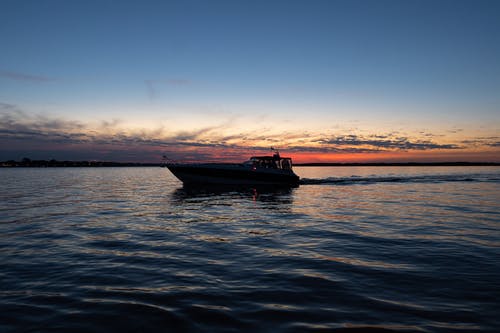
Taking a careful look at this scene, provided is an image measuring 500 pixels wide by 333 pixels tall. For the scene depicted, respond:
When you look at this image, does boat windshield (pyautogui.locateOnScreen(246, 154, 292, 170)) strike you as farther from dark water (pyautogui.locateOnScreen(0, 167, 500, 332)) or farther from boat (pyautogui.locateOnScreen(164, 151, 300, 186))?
dark water (pyautogui.locateOnScreen(0, 167, 500, 332))

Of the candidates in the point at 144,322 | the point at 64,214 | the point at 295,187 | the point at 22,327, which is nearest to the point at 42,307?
the point at 22,327

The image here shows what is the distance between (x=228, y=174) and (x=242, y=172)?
1.76m

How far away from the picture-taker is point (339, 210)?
1989cm

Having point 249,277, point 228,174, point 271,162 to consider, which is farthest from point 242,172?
point 249,277

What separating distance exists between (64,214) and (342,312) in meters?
17.3

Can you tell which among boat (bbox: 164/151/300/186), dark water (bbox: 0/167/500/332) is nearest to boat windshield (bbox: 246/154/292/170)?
boat (bbox: 164/151/300/186)

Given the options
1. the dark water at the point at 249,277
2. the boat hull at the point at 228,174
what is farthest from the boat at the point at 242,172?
the dark water at the point at 249,277

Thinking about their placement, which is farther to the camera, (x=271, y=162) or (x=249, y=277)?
(x=271, y=162)

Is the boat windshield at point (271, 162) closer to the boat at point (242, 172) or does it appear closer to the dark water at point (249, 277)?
the boat at point (242, 172)

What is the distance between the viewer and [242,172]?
37688 millimetres

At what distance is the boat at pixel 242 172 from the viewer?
37.6m

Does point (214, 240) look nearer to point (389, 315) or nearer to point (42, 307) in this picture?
point (42, 307)

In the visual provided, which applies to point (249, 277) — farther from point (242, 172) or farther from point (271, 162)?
point (271, 162)

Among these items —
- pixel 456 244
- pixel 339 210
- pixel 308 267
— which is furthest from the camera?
pixel 339 210
